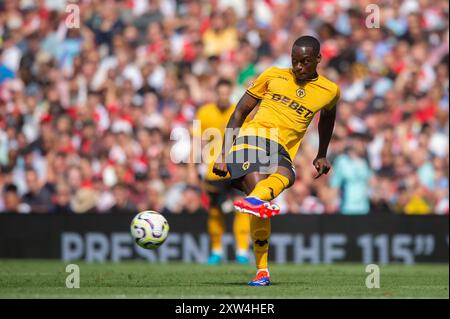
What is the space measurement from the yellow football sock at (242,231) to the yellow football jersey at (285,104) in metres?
4.41

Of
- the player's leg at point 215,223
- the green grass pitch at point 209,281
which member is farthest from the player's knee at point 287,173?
the player's leg at point 215,223

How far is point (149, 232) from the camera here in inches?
469

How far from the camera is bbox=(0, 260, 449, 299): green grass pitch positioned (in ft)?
32.1

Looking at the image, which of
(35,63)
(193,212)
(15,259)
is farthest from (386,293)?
(35,63)

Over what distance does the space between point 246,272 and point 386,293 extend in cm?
352

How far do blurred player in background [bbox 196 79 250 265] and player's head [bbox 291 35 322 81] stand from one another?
15.8ft

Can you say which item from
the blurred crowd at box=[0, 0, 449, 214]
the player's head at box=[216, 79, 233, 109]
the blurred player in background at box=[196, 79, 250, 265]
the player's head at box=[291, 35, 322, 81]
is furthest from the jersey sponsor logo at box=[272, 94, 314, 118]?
the blurred crowd at box=[0, 0, 449, 214]

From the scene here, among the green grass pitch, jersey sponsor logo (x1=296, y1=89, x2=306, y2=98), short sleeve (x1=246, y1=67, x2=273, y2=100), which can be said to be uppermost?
short sleeve (x1=246, y1=67, x2=273, y2=100)

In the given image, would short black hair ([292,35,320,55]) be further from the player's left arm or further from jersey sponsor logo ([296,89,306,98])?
the player's left arm

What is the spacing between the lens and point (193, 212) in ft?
54.4

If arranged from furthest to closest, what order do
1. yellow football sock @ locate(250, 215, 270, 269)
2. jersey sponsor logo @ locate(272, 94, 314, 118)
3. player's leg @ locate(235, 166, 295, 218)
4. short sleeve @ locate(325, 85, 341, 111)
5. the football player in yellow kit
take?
short sleeve @ locate(325, 85, 341, 111) → jersey sponsor logo @ locate(272, 94, 314, 118) → yellow football sock @ locate(250, 215, 270, 269) → the football player in yellow kit → player's leg @ locate(235, 166, 295, 218)

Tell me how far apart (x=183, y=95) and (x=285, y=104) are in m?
8.88

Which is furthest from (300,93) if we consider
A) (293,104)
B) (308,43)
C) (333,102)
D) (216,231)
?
(216,231)

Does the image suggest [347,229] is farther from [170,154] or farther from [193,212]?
[170,154]
